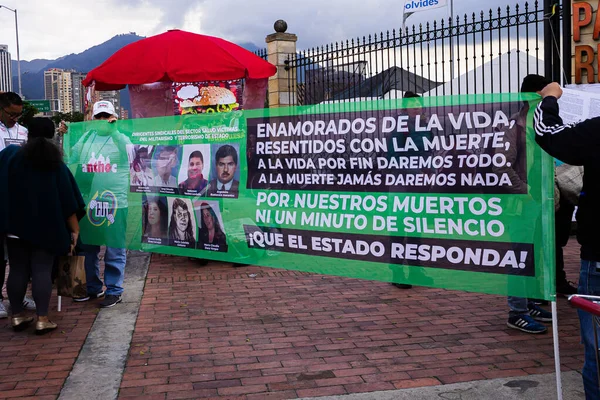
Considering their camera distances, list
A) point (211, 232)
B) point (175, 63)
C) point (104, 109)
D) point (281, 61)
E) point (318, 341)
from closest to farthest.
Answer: point (318, 341)
point (211, 232)
point (104, 109)
point (175, 63)
point (281, 61)

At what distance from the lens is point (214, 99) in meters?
9.41

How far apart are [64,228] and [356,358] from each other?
274 centimetres

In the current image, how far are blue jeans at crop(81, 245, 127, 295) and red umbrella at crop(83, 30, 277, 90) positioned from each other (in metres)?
3.26

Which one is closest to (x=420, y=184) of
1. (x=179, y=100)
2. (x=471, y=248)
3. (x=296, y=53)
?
(x=471, y=248)

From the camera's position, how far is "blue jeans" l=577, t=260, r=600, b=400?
3.12m

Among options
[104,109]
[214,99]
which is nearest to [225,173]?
[104,109]

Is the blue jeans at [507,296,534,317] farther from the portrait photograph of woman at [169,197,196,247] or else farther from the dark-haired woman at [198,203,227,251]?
the portrait photograph of woman at [169,197,196,247]

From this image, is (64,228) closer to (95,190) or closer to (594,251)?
(95,190)

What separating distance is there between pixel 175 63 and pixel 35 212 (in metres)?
4.19

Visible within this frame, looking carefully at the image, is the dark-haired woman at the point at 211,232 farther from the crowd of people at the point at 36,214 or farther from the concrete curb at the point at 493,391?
the concrete curb at the point at 493,391

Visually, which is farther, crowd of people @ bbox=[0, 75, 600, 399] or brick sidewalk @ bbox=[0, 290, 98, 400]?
crowd of people @ bbox=[0, 75, 600, 399]

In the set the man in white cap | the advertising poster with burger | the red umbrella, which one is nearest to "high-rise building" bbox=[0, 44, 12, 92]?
the red umbrella

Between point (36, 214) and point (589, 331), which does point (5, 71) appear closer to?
point (36, 214)

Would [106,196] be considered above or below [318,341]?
above
